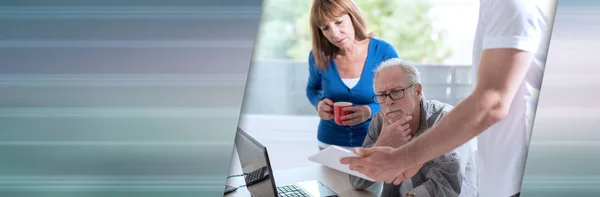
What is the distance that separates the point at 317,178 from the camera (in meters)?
1.64

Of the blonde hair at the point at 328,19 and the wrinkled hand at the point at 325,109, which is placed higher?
the blonde hair at the point at 328,19

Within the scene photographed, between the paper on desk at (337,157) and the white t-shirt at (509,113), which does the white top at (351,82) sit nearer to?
the paper on desk at (337,157)

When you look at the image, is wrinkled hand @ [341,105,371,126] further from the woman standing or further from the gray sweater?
the gray sweater

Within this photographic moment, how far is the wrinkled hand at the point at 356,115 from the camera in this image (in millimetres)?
1606

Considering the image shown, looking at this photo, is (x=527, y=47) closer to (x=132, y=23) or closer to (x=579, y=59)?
(x=579, y=59)

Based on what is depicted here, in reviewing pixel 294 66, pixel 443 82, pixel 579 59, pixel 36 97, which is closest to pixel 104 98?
pixel 36 97

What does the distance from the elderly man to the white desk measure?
1.0 inches

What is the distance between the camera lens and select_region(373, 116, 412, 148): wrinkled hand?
145cm

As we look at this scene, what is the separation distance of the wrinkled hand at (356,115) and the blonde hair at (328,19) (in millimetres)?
181

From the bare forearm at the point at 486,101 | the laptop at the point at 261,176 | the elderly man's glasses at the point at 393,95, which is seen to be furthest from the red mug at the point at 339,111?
the bare forearm at the point at 486,101

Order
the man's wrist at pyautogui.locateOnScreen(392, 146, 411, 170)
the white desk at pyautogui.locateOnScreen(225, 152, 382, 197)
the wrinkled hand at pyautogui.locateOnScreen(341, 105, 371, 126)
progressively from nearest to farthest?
the man's wrist at pyautogui.locateOnScreen(392, 146, 411, 170) < the white desk at pyautogui.locateOnScreen(225, 152, 382, 197) < the wrinkled hand at pyautogui.locateOnScreen(341, 105, 371, 126)

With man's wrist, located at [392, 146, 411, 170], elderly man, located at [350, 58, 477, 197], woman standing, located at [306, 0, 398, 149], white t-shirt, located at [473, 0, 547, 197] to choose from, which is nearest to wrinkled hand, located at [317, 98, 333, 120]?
woman standing, located at [306, 0, 398, 149]

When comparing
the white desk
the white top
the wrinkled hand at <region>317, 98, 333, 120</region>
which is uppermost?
the white top

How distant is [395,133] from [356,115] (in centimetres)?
19
